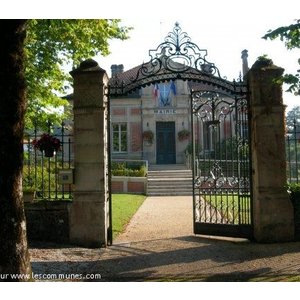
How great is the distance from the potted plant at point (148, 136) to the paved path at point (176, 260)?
66.8ft

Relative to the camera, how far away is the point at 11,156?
4254 millimetres

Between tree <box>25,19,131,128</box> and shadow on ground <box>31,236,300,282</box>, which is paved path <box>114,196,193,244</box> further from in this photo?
tree <box>25,19,131,128</box>

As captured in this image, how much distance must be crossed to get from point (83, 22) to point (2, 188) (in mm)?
6673

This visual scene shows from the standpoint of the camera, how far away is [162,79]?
820 centimetres

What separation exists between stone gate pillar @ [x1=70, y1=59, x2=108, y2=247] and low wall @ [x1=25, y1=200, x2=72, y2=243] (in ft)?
0.74

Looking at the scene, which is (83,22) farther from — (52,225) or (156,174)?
(156,174)

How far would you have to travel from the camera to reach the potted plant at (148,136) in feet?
95.6

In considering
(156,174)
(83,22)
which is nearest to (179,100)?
(156,174)

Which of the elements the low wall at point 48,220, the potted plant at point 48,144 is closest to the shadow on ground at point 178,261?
the low wall at point 48,220

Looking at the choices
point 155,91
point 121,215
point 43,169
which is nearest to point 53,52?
point 43,169

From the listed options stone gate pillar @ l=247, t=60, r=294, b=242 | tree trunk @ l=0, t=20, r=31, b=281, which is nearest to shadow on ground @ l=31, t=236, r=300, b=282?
stone gate pillar @ l=247, t=60, r=294, b=242

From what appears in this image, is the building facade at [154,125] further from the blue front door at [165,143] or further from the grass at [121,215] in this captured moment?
the grass at [121,215]

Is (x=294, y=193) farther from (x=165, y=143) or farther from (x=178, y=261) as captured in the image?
(x=165, y=143)

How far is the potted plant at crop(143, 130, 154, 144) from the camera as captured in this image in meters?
29.1
